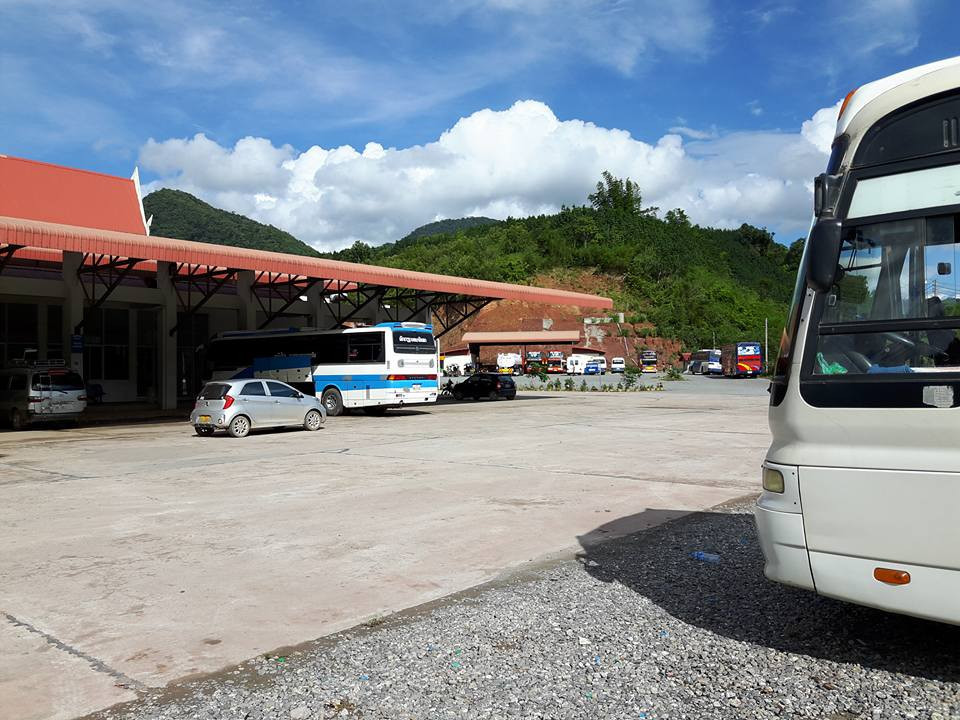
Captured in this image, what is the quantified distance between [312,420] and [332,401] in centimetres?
647

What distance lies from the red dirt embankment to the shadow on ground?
86766mm

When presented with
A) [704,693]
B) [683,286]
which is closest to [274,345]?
[704,693]

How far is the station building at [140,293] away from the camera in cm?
3064

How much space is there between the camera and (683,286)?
111 metres

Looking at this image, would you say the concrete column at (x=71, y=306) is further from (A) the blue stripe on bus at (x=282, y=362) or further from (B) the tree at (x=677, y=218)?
(B) the tree at (x=677, y=218)

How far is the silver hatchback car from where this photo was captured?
2031cm

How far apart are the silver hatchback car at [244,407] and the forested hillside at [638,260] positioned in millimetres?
81120

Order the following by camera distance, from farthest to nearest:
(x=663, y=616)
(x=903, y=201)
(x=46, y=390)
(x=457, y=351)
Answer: (x=457, y=351) → (x=46, y=390) → (x=663, y=616) → (x=903, y=201)

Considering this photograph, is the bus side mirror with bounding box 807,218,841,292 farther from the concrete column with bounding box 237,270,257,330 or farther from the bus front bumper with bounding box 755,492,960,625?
the concrete column with bounding box 237,270,257,330

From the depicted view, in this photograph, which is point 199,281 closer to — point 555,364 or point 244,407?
point 244,407

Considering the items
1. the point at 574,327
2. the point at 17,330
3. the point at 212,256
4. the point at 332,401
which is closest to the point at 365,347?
the point at 332,401

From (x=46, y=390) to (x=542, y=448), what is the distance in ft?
53.6

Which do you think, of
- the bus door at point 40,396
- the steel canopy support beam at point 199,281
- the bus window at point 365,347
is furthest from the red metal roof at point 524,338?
the bus door at point 40,396

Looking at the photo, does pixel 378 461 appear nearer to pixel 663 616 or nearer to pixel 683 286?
pixel 663 616
